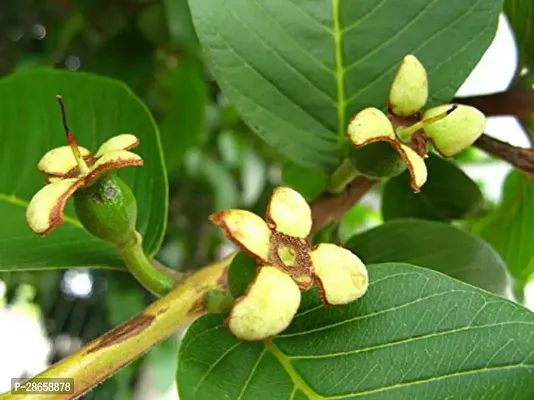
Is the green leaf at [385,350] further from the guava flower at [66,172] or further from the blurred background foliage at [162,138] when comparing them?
the blurred background foliage at [162,138]

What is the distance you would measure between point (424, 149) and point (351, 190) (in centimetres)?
14

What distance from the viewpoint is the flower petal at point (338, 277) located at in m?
0.41

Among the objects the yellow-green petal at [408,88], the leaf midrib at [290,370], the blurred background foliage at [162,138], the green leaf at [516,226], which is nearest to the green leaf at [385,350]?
the leaf midrib at [290,370]

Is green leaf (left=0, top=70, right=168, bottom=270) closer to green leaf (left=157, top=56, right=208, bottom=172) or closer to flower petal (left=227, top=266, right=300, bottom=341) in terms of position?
flower petal (left=227, top=266, right=300, bottom=341)

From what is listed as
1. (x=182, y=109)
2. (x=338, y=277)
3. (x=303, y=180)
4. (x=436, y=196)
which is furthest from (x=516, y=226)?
(x=182, y=109)

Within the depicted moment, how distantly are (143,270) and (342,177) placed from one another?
17cm

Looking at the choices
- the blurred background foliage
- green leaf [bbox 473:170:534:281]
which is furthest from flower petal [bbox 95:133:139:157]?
the blurred background foliage

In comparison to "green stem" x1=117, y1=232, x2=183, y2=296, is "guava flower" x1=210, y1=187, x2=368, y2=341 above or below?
above

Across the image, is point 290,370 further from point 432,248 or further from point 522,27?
point 522,27

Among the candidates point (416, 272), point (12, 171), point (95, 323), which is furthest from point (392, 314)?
point (95, 323)

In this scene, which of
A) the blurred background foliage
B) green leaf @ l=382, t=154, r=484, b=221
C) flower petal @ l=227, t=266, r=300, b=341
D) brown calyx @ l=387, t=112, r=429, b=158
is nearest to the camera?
flower petal @ l=227, t=266, r=300, b=341

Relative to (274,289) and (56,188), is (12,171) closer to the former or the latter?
(56,188)

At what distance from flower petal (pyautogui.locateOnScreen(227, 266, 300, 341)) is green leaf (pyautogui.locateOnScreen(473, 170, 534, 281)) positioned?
1.42 feet

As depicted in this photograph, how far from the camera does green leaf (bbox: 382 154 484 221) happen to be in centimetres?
71
